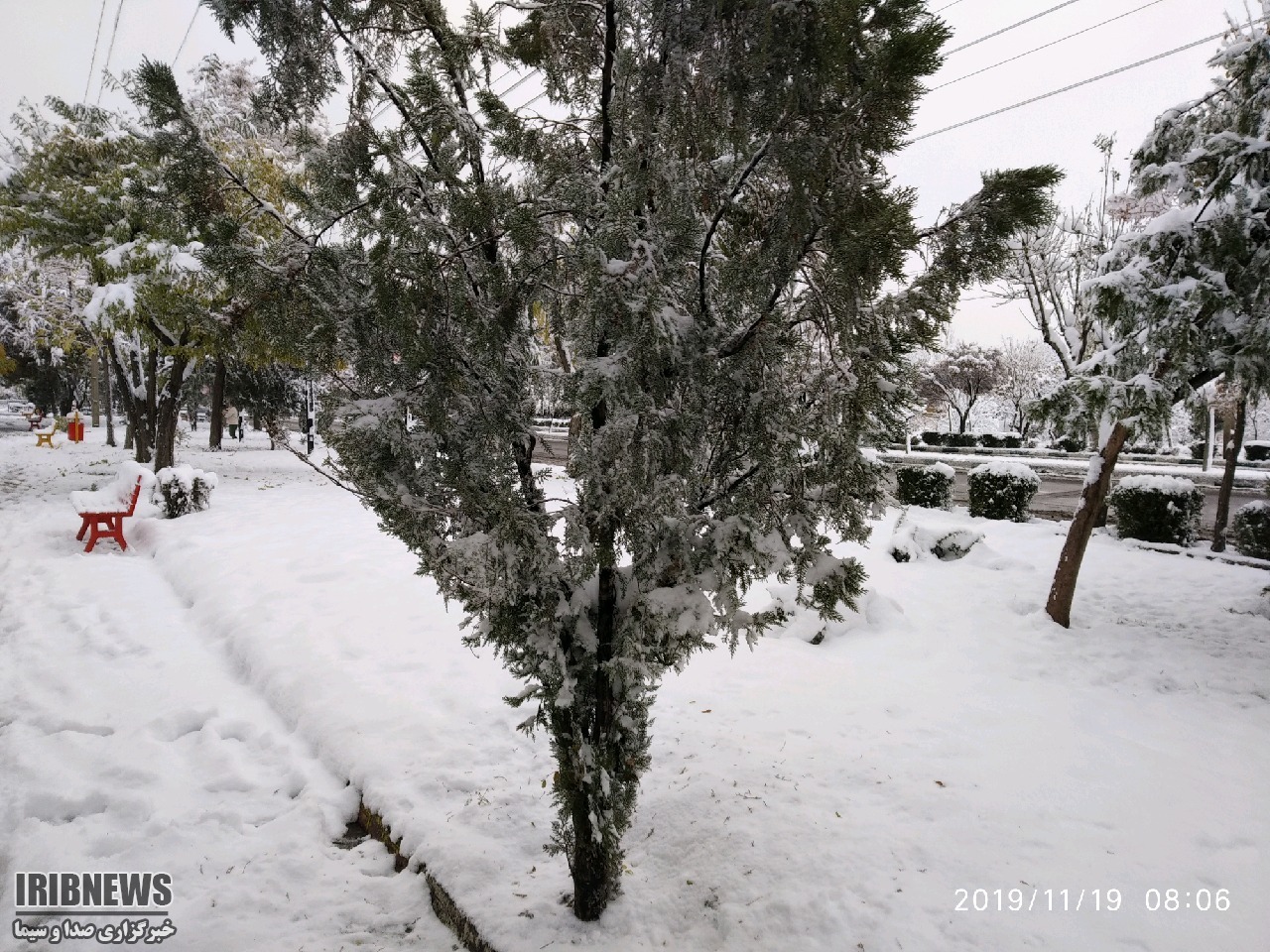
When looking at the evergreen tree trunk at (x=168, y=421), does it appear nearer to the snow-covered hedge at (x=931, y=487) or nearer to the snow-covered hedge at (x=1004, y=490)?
the snow-covered hedge at (x=931, y=487)

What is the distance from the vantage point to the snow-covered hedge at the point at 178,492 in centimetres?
1046

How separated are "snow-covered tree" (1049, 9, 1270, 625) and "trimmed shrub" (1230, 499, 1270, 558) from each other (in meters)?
3.94

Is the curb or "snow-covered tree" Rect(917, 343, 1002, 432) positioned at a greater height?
"snow-covered tree" Rect(917, 343, 1002, 432)

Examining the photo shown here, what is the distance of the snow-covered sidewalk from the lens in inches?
114

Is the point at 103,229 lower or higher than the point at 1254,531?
higher

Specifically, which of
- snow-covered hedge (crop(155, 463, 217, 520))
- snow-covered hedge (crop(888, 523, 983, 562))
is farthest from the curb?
snow-covered hedge (crop(155, 463, 217, 520))

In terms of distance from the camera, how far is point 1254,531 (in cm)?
828

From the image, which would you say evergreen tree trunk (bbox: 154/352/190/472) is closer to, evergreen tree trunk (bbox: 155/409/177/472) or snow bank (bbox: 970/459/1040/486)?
evergreen tree trunk (bbox: 155/409/177/472)

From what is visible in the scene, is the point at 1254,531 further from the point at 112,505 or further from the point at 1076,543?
the point at 112,505

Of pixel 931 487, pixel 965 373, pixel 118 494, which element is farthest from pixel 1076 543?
pixel 965 373

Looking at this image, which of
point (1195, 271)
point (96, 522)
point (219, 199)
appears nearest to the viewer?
point (219, 199)
